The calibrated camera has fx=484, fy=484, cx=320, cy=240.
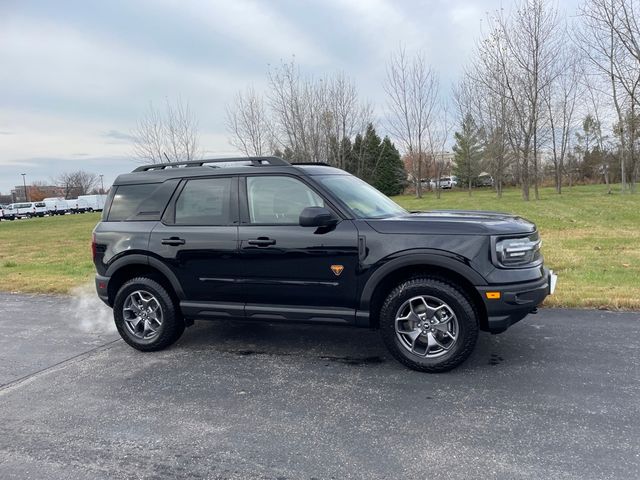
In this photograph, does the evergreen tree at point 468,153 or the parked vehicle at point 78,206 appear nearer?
the evergreen tree at point 468,153

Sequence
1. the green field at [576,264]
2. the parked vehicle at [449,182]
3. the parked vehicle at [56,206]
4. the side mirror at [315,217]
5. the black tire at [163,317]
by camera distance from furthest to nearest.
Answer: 1. the parked vehicle at [449,182]
2. the parked vehicle at [56,206]
3. the green field at [576,264]
4. the black tire at [163,317]
5. the side mirror at [315,217]

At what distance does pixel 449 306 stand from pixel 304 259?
1308mm

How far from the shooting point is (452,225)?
4035 millimetres

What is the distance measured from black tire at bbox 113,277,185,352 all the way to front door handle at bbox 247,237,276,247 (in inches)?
45.3

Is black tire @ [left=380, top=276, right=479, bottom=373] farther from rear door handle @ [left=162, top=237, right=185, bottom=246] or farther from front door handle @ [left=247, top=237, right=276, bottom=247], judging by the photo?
rear door handle @ [left=162, top=237, right=185, bottom=246]

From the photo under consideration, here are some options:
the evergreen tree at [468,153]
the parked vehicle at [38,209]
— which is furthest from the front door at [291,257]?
the parked vehicle at [38,209]

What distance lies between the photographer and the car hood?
396cm

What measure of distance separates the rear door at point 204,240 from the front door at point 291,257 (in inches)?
5.1

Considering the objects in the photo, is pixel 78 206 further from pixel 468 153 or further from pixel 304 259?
pixel 304 259

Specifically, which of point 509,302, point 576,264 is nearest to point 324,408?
point 509,302

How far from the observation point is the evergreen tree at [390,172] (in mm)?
54812

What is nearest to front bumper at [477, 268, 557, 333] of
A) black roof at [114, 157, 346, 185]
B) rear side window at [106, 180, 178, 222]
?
black roof at [114, 157, 346, 185]

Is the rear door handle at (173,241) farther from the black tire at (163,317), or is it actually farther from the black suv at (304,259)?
the black tire at (163,317)

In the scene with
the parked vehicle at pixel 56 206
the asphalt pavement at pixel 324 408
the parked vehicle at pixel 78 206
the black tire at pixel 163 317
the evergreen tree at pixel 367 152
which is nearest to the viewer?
the asphalt pavement at pixel 324 408
